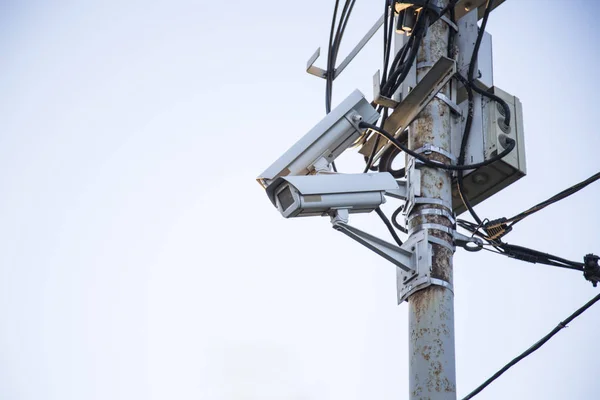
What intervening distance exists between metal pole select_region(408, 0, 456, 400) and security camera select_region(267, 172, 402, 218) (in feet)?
0.75

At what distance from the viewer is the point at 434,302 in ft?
14.6

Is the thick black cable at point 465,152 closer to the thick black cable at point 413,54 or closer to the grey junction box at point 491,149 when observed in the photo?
the grey junction box at point 491,149

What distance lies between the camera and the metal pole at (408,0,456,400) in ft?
14.1

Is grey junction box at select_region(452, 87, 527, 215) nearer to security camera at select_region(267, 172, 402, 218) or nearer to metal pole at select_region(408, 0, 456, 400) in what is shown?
metal pole at select_region(408, 0, 456, 400)

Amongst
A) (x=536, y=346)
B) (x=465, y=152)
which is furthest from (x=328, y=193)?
(x=536, y=346)

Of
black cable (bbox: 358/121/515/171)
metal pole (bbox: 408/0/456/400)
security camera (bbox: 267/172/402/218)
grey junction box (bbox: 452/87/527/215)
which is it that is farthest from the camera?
grey junction box (bbox: 452/87/527/215)

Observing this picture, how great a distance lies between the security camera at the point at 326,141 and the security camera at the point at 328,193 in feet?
0.56

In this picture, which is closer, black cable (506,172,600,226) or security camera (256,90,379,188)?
security camera (256,90,379,188)

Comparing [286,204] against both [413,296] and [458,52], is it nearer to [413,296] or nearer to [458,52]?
[413,296]

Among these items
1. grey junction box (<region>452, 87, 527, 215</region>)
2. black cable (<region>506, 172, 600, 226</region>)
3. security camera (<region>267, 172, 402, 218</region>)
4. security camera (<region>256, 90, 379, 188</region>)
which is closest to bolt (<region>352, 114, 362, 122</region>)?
security camera (<region>256, 90, 379, 188</region>)

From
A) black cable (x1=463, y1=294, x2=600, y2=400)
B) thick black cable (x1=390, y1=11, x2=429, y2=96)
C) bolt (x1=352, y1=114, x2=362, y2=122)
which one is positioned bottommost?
black cable (x1=463, y1=294, x2=600, y2=400)

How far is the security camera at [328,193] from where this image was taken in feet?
15.1

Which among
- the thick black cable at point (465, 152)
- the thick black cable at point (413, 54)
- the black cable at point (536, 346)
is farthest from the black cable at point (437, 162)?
the black cable at point (536, 346)

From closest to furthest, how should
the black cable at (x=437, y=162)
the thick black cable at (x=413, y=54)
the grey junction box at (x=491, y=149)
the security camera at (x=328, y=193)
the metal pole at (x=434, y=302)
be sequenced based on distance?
1. the metal pole at (x=434, y=302)
2. the security camera at (x=328, y=193)
3. the black cable at (x=437, y=162)
4. the grey junction box at (x=491, y=149)
5. the thick black cable at (x=413, y=54)
